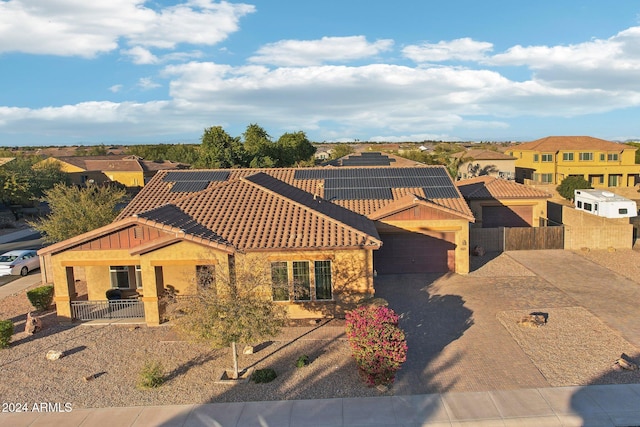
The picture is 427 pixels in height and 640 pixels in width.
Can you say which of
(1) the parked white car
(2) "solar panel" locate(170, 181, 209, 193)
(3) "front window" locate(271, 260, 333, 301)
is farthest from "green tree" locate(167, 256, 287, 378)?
(1) the parked white car

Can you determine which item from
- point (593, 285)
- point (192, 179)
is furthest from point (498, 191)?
point (192, 179)

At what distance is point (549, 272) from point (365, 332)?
15200 mm

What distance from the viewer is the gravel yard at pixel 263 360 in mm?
13250

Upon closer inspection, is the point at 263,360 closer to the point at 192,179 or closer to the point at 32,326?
the point at 32,326

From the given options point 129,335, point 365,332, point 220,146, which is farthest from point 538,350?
point 220,146

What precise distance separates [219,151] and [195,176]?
22.7 metres

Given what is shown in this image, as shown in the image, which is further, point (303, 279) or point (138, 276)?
point (138, 276)

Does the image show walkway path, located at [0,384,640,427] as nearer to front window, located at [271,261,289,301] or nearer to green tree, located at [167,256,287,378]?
green tree, located at [167,256,287,378]

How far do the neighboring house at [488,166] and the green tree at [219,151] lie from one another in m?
28.0

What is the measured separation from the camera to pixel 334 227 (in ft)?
64.2

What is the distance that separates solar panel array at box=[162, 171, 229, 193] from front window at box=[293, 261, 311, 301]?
1016cm

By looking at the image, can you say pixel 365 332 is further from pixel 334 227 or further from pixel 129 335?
pixel 129 335

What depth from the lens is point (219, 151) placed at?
166 ft

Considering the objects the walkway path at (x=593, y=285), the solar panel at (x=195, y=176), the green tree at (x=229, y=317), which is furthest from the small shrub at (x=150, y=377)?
the solar panel at (x=195, y=176)
